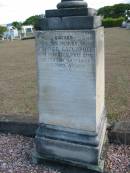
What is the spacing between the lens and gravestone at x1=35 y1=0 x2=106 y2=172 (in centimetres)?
384

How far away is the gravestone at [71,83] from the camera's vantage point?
12.6ft

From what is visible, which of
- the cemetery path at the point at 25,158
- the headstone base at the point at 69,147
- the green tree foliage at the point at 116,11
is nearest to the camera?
the headstone base at the point at 69,147

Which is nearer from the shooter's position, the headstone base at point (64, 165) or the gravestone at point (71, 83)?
the gravestone at point (71, 83)

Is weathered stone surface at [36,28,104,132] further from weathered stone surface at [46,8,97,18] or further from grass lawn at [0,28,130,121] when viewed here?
grass lawn at [0,28,130,121]

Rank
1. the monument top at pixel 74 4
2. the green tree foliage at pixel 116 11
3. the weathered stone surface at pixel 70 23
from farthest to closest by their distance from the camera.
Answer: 1. the green tree foliage at pixel 116 11
2. the monument top at pixel 74 4
3. the weathered stone surface at pixel 70 23

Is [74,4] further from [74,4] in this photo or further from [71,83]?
[71,83]

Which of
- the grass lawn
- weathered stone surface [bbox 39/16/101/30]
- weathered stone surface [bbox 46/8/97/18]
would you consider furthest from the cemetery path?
weathered stone surface [bbox 46/8/97/18]

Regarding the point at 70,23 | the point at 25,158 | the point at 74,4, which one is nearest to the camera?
the point at 70,23

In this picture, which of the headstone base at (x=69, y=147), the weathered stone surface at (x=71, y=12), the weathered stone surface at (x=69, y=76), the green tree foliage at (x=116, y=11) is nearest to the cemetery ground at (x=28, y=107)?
the headstone base at (x=69, y=147)

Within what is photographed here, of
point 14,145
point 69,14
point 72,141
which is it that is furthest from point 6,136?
point 69,14

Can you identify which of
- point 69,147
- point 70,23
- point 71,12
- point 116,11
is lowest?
point 69,147

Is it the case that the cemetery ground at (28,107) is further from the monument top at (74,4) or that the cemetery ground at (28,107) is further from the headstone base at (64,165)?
the monument top at (74,4)

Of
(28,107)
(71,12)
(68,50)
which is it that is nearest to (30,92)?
(28,107)

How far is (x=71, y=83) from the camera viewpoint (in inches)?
157
